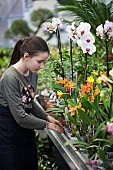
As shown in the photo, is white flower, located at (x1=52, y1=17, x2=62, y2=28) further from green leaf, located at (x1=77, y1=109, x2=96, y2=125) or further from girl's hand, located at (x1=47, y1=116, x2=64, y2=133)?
green leaf, located at (x1=77, y1=109, x2=96, y2=125)

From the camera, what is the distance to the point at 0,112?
233 cm

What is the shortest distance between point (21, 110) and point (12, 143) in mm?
288

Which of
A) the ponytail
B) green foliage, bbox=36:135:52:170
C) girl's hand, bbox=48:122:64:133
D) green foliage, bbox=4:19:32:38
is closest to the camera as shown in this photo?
girl's hand, bbox=48:122:64:133

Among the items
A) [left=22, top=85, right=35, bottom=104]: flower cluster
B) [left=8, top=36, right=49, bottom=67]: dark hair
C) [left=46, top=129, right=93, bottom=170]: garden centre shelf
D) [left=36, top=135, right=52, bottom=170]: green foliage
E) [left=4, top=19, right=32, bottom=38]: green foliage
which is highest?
[left=4, top=19, right=32, bottom=38]: green foliage

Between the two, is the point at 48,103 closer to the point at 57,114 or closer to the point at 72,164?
the point at 57,114

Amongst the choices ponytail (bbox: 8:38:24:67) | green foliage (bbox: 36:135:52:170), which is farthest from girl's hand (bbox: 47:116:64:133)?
green foliage (bbox: 36:135:52:170)

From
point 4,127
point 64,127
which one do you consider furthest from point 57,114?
point 4,127

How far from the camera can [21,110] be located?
2.19 m

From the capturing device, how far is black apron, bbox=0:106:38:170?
2330mm

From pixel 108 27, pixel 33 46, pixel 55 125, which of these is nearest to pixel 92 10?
pixel 108 27

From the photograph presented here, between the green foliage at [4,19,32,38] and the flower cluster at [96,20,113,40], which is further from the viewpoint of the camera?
the green foliage at [4,19,32,38]

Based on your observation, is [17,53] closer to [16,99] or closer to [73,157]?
[16,99]

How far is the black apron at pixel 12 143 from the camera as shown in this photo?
2330 millimetres

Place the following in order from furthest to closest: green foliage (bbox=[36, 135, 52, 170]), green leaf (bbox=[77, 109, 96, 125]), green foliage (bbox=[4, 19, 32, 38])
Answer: green foliage (bbox=[4, 19, 32, 38]) → green foliage (bbox=[36, 135, 52, 170]) → green leaf (bbox=[77, 109, 96, 125])
